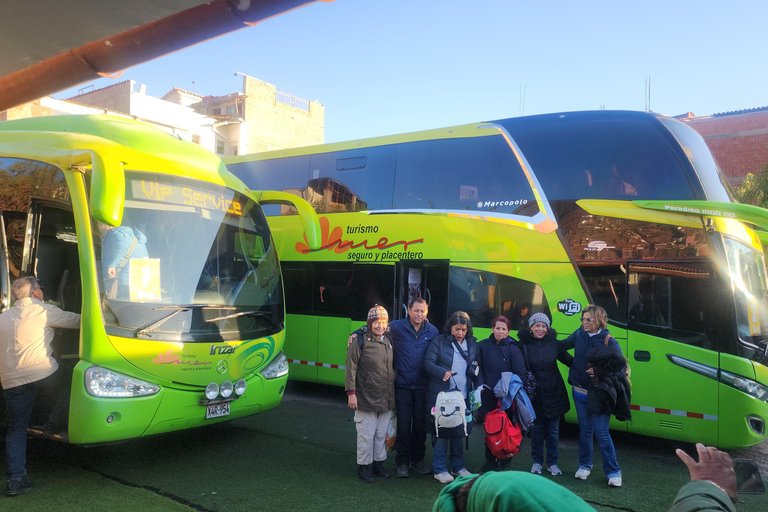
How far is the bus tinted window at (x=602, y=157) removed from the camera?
6898mm

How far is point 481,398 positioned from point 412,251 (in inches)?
122

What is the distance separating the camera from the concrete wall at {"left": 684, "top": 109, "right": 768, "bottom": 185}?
2555 cm

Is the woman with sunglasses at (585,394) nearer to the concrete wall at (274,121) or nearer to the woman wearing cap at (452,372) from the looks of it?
the woman wearing cap at (452,372)

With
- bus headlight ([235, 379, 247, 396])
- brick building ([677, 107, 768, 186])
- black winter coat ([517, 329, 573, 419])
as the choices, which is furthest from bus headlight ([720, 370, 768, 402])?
brick building ([677, 107, 768, 186])

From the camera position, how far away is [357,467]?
19.7 feet

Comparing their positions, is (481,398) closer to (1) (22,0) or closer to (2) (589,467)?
(2) (589,467)

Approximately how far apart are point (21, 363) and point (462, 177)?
578 cm

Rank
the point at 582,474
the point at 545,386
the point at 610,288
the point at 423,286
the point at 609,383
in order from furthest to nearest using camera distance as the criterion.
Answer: the point at 423,286 < the point at 610,288 < the point at 545,386 < the point at 582,474 < the point at 609,383

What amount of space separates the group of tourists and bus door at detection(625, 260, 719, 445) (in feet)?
4.63

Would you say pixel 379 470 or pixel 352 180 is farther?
pixel 352 180

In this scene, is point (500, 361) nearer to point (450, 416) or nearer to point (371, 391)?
point (450, 416)

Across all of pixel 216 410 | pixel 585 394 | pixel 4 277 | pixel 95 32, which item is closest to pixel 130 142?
pixel 95 32

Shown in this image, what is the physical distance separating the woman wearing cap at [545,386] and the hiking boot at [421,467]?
3.63 feet

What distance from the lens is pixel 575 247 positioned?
7277mm
